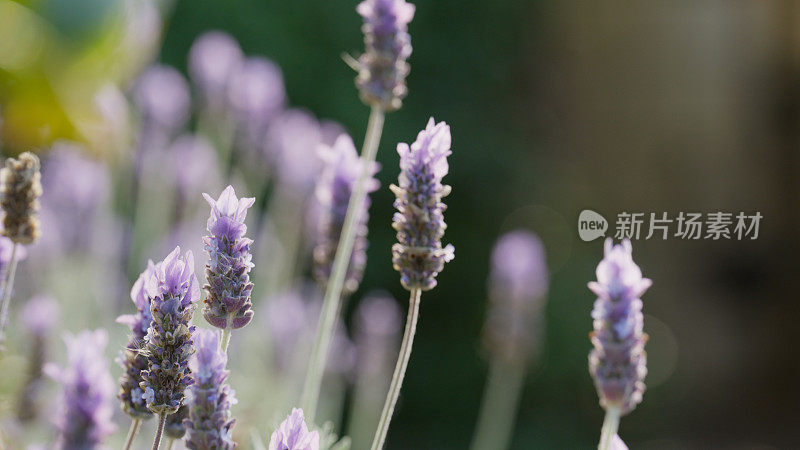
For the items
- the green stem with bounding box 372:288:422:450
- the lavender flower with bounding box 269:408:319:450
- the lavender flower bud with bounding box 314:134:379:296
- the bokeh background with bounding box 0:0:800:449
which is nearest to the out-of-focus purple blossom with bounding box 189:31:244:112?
the lavender flower bud with bounding box 314:134:379:296

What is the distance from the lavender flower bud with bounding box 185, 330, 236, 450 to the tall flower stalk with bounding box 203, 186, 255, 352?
0.09 m

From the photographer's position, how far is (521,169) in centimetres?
546

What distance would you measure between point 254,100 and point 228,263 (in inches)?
66.8

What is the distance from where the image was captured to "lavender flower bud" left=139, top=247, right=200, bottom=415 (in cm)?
101

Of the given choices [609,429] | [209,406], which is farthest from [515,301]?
[209,406]

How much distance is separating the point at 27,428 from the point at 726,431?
5.63 meters

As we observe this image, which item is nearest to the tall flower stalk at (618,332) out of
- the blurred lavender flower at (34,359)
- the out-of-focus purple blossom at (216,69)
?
the blurred lavender flower at (34,359)

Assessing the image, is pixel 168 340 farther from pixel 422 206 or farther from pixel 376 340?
pixel 376 340

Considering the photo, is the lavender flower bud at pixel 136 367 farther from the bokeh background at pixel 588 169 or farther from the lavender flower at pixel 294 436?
the bokeh background at pixel 588 169

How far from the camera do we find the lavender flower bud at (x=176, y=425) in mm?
1194

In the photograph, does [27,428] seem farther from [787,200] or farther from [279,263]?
[787,200]

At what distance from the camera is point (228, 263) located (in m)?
1.11

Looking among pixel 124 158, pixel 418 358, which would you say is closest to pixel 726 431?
pixel 418 358

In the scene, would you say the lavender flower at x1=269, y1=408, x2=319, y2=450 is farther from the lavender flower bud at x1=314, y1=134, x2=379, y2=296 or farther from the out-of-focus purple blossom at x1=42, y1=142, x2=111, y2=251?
the out-of-focus purple blossom at x1=42, y1=142, x2=111, y2=251
